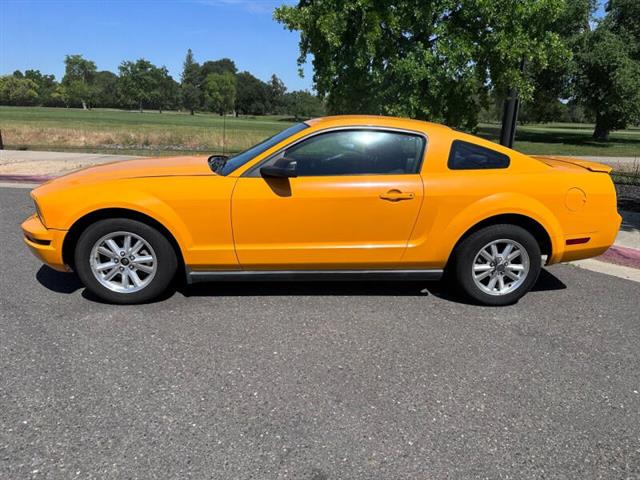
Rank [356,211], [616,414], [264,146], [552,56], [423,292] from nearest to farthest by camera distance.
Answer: [616,414] → [356,211] → [264,146] → [423,292] → [552,56]

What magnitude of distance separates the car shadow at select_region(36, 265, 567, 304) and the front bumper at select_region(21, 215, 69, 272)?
441 millimetres

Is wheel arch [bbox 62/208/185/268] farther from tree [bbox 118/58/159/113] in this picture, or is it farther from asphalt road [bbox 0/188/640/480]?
tree [bbox 118/58/159/113]

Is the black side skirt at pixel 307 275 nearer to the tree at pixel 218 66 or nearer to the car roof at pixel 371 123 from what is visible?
the car roof at pixel 371 123

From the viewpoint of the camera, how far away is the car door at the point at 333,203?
13.1ft

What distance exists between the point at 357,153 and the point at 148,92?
132750 millimetres

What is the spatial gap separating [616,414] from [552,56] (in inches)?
404

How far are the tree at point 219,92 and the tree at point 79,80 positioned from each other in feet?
92.8

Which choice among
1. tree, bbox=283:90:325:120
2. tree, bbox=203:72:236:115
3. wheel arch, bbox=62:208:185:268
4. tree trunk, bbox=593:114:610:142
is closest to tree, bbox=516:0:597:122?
tree trunk, bbox=593:114:610:142

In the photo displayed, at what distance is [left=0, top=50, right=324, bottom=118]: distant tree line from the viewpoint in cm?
11738

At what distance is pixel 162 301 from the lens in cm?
426

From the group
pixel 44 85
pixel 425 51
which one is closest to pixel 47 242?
pixel 425 51

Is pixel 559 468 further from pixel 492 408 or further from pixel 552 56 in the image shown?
pixel 552 56

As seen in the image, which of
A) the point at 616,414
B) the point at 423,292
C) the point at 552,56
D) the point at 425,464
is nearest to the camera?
the point at 425,464

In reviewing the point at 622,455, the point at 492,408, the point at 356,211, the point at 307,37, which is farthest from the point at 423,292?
the point at 307,37
